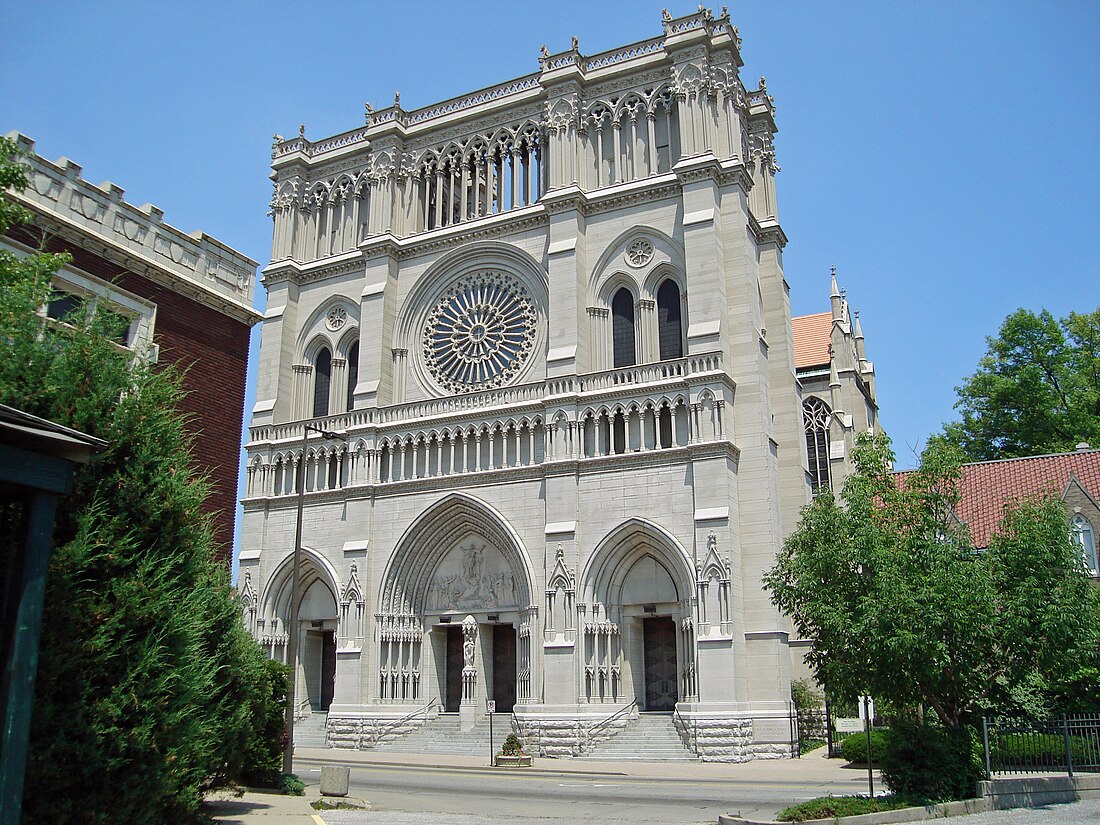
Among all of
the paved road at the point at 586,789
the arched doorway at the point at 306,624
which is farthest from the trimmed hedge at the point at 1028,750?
the arched doorway at the point at 306,624

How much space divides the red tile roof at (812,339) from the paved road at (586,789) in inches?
1152

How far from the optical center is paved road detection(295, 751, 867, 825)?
58.7 ft

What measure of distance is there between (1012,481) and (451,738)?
25.6 m

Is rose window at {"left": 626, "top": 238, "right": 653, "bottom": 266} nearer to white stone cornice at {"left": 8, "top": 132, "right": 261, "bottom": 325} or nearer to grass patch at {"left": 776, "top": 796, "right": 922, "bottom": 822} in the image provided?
white stone cornice at {"left": 8, "top": 132, "right": 261, "bottom": 325}

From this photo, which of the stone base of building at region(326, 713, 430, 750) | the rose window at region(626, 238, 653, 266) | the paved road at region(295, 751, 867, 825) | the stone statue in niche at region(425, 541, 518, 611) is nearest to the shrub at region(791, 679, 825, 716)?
the paved road at region(295, 751, 867, 825)

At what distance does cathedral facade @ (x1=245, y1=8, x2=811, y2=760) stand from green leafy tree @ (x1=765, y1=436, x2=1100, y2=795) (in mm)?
11716

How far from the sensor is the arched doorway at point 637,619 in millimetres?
34125

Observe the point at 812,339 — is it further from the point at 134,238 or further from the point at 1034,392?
the point at 134,238

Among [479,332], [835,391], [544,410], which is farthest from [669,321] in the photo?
[835,391]

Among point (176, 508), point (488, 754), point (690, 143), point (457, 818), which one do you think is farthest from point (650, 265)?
point (176, 508)

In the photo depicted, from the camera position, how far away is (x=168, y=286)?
70.4 feet

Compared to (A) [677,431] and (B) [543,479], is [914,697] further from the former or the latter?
→ (B) [543,479]

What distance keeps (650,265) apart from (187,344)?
843 inches

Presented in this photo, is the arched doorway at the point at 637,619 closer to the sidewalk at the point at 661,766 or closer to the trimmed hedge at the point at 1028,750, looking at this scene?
the sidewalk at the point at 661,766
